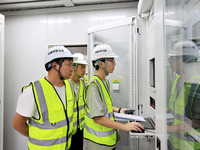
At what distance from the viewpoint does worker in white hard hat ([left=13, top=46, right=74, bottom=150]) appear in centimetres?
114

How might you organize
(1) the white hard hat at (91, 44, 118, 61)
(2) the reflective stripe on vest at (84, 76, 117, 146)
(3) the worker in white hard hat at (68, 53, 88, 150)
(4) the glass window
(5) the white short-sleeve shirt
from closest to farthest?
1. (4) the glass window
2. (5) the white short-sleeve shirt
3. (2) the reflective stripe on vest at (84, 76, 117, 146)
4. (1) the white hard hat at (91, 44, 118, 61)
5. (3) the worker in white hard hat at (68, 53, 88, 150)

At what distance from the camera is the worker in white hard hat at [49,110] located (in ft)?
3.75

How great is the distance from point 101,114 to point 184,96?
2.65ft

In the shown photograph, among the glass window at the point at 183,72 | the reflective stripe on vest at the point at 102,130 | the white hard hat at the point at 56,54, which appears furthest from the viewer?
the reflective stripe on vest at the point at 102,130

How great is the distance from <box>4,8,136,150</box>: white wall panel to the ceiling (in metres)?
0.14

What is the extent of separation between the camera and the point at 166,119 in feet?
2.48

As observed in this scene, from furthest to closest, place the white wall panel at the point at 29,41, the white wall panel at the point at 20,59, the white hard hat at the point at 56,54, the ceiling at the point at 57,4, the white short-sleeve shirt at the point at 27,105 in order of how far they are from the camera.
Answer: the white wall panel at the point at 20,59 → the white wall panel at the point at 29,41 → the ceiling at the point at 57,4 → the white hard hat at the point at 56,54 → the white short-sleeve shirt at the point at 27,105

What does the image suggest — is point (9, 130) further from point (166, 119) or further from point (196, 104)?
point (196, 104)

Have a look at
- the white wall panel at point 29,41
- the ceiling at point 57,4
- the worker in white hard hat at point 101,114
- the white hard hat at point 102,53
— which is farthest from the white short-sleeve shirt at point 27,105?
the ceiling at point 57,4

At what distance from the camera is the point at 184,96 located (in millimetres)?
644

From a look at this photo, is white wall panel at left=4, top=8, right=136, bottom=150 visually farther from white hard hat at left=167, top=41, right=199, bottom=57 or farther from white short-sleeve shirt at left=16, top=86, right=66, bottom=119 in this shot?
white hard hat at left=167, top=41, right=199, bottom=57

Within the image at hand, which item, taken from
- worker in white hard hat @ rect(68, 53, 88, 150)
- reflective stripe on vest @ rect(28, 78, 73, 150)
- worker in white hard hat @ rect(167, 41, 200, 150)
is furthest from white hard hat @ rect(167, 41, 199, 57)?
worker in white hard hat @ rect(68, 53, 88, 150)

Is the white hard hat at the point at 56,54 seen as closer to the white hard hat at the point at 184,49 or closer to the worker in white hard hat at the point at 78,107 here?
the worker in white hard hat at the point at 78,107

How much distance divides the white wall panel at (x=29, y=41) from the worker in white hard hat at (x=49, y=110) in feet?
5.25
